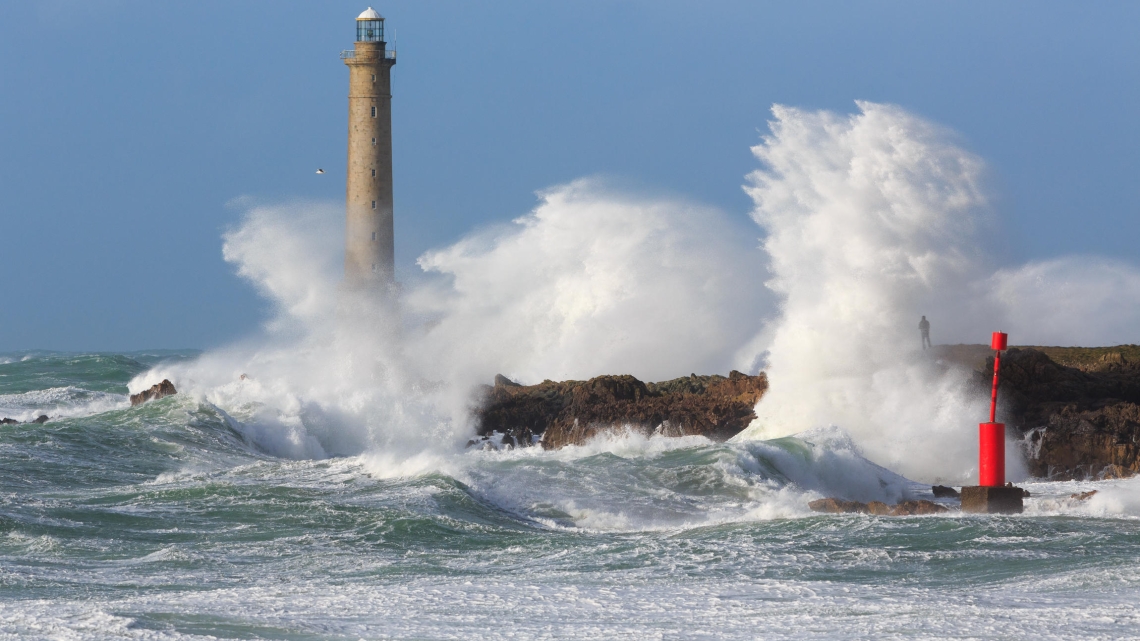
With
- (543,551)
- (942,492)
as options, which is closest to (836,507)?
(942,492)

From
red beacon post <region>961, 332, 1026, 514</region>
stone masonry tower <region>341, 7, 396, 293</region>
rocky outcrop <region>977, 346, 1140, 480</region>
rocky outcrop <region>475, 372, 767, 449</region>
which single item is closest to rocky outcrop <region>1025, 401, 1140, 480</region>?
rocky outcrop <region>977, 346, 1140, 480</region>

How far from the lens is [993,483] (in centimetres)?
1098

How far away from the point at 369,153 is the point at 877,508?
20.8 meters

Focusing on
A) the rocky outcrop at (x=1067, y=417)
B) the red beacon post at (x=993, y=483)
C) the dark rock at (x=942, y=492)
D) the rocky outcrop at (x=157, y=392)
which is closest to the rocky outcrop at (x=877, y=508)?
the red beacon post at (x=993, y=483)

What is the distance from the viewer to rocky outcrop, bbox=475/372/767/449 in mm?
17438

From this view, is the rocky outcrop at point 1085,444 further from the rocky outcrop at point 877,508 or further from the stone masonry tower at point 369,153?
the stone masonry tower at point 369,153

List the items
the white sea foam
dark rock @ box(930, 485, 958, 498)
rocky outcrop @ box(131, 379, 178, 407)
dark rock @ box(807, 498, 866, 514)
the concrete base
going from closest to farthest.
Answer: the concrete base
dark rock @ box(807, 498, 866, 514)
dark rock @ box(930, 485, 958, 498)
rocky outcrop @ box(131, 379, 178, 407)
the white sea foam

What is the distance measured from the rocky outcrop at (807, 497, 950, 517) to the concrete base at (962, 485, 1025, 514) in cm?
33

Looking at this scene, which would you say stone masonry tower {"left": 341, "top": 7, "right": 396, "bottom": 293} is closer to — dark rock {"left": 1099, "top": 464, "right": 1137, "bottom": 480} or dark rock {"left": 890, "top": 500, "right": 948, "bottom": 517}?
dark rock {"left": 1099, "top": 464, "right": 1137, "bottom": 480}

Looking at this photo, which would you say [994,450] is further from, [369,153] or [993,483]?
A: [369,153]

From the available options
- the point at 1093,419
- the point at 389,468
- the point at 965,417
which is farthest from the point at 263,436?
the point at 1093,419

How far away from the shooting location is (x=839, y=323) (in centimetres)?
1744

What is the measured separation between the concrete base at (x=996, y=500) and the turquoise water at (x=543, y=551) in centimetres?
24

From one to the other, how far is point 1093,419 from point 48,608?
11.6m
